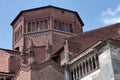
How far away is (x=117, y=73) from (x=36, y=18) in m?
15.2

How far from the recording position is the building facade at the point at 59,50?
17.5 meters

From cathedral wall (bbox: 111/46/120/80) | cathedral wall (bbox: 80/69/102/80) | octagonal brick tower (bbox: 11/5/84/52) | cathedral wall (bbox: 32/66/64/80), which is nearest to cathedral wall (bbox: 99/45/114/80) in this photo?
cathedral wall (bbox: 111/46/120/80)

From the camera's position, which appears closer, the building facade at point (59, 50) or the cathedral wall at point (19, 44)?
the building facade at point (59, 50)

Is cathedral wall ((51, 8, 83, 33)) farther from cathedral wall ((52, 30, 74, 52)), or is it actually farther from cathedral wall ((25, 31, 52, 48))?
cathedral wall ((25, 31, 52, 48))

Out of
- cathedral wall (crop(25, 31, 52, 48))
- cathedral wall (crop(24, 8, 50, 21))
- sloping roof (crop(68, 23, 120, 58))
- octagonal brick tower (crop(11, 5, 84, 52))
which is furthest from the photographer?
cathedral wall (crop(24, 8, 50, 21))

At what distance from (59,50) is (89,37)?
8.09 feet

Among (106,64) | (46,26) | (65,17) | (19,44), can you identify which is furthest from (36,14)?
(106,64)

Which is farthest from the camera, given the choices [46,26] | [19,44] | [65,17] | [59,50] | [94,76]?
[19,44]

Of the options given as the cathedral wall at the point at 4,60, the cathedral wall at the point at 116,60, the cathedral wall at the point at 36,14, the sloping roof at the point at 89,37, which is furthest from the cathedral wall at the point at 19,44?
the cathedral wall at the point at 116,60

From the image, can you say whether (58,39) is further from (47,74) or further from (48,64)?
(47,74)

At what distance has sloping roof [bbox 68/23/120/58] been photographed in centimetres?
2275

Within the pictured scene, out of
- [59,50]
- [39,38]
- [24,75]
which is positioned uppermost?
[39,38]

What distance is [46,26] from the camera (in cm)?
3003

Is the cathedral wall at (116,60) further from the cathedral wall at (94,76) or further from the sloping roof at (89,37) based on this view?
the sloping roof at (89,37)
